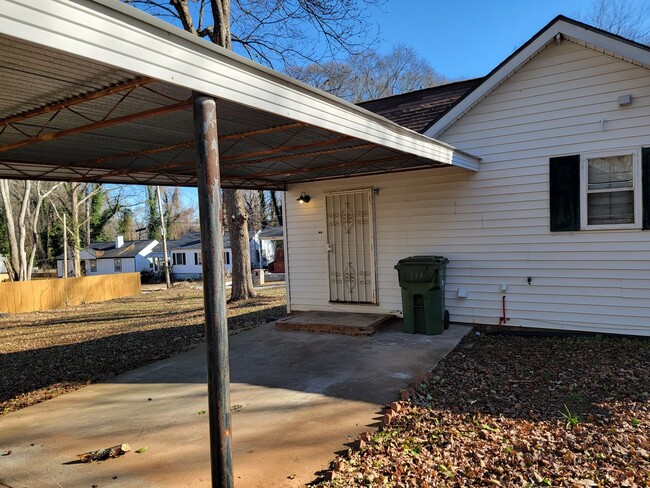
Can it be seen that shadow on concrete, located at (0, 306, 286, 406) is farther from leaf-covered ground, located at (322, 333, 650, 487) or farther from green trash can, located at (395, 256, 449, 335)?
green trash can, located at (395, 256, 449, 335)

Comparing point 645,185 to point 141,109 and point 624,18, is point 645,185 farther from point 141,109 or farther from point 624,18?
point 624,18

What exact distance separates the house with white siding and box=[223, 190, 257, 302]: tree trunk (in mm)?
5616

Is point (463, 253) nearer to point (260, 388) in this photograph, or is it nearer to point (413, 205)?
point (413, 205)

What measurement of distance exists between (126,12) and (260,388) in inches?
147

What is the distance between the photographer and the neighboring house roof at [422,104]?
814 centimetres

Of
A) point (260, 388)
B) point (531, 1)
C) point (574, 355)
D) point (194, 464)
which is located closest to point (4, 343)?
point (260, 388)

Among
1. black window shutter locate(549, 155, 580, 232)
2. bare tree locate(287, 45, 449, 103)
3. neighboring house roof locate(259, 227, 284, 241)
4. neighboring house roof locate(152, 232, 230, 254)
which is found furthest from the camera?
neighboring house roof locate(152, 232, 230, 254)

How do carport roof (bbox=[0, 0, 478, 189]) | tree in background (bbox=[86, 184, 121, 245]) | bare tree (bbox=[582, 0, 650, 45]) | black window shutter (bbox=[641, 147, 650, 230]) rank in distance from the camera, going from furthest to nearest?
tree in background (bbox=[86, 184, 121, 245])
bare tree (bbox=[582, 0, 650, 45])
black window shutter (bbox=[641, 147, 650, 230])
carport roof (bbox=[0, 0, 478, 189])

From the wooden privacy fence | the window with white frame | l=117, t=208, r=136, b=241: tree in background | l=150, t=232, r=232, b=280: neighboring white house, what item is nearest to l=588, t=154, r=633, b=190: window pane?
the window with white frame

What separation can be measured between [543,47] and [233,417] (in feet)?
21.8

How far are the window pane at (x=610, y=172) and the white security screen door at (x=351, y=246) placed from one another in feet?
11.5

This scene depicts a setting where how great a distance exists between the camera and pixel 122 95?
3312 millimetres

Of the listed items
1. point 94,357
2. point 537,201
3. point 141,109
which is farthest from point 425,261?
point 94,357

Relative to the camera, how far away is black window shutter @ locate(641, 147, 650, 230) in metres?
5.67
